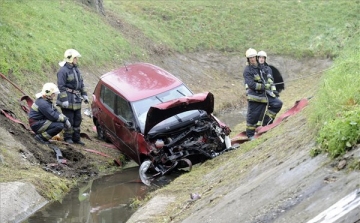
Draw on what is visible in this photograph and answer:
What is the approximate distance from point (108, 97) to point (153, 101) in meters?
1.34

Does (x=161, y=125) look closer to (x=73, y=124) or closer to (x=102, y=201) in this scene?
(x=102, y=201)

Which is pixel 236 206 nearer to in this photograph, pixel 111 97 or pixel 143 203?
pixel 143 203

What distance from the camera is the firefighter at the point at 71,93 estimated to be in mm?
13969

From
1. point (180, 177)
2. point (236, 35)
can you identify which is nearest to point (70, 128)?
point (180, 177)

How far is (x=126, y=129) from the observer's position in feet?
43.7

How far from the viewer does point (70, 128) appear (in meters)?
14.1

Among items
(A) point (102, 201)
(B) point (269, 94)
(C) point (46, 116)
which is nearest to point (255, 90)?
(B) point (269, 94)

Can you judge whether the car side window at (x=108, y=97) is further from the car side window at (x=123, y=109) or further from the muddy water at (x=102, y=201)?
the muddy water at (x=102, y=201)

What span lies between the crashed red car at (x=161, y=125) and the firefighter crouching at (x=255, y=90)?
0.86m

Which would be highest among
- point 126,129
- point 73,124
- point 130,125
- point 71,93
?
point 71,93

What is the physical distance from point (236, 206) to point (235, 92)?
15.0 metres

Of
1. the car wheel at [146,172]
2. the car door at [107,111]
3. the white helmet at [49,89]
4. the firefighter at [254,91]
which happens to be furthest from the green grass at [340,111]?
the white helmet at [49,89]

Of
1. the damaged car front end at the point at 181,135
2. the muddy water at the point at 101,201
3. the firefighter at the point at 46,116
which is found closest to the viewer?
the muddy water at the point at 101,201

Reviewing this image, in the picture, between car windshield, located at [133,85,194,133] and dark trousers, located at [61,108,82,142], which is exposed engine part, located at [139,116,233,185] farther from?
dark trousers, located at [61,108,82,142]
